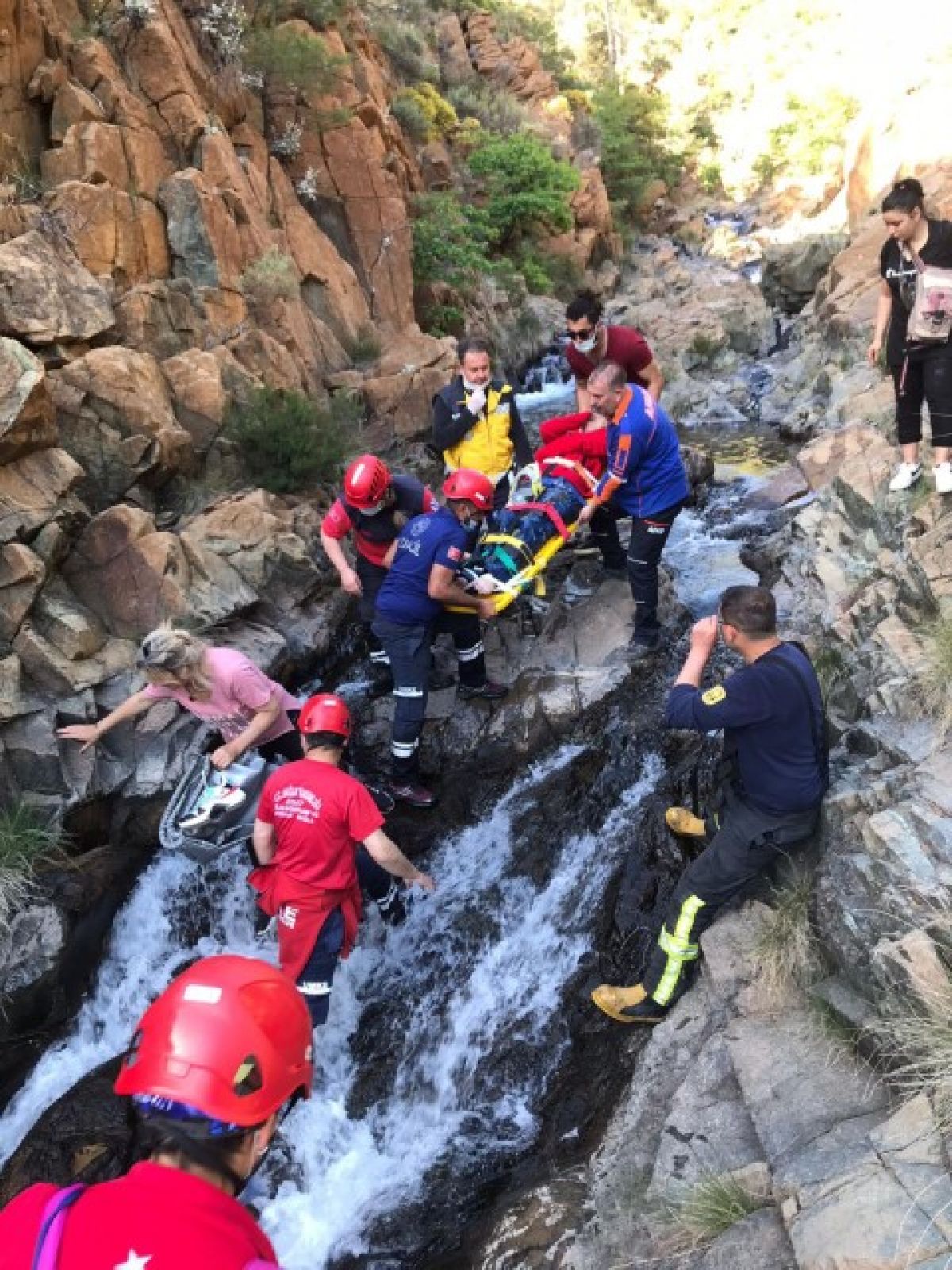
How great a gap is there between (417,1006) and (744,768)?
2.49 metres

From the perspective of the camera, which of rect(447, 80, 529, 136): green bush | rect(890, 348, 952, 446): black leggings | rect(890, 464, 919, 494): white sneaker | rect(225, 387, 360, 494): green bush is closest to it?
rect(890, 348, 952, 446): black leggings

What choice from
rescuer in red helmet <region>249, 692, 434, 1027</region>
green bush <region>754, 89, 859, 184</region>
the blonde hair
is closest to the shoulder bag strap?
rescuer in red helmet <region>249, 692, 434, 1027</region>

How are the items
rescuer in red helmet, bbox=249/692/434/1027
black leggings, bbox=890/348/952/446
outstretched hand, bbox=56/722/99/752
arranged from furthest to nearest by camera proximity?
outstretched hand, bbox=56/722/99/752
black leggings, bbox=890/348/952/446
rescuer in red helmet, bbox=249/692/434/1027

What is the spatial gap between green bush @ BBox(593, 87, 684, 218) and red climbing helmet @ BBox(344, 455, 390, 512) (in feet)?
94.7

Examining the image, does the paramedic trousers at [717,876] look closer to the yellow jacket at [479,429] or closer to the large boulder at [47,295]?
the yellow jacket at [479,429]

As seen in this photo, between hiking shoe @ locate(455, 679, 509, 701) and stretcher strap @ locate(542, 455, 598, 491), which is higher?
stretcher strap @ locate(542, 455, 598, 491)

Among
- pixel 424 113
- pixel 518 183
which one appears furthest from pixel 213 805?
pixel 518 183

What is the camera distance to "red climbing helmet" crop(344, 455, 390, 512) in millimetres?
5820

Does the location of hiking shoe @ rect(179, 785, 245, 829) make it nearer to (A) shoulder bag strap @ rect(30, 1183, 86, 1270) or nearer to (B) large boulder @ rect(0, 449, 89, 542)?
(B) large boulder @ rect(0, 449, 89, 542)

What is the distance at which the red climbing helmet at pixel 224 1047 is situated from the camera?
74.7 inches

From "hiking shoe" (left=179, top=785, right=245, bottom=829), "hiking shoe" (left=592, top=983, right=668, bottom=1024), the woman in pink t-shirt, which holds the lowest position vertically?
"hiking shoe" (left=592, top=983, right=668, bottom=1024)

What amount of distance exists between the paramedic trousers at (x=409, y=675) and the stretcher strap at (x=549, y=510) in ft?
2.92

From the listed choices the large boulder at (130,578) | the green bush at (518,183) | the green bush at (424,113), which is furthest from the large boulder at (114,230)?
the green bush at (518,183)

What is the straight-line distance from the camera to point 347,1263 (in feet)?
13.2
